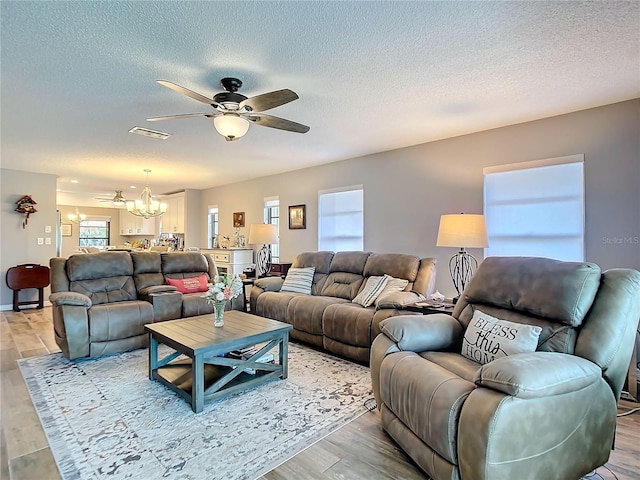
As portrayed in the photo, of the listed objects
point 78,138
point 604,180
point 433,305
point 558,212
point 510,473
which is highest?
point 78,138

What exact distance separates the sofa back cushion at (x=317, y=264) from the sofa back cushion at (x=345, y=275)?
0.24ft

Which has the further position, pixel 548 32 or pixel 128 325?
pixel 128 325

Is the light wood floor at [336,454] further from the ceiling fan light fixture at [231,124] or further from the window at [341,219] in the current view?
the window at [341,219]

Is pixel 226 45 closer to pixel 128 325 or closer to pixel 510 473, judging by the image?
pixel 510 473

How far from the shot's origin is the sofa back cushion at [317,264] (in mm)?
4676

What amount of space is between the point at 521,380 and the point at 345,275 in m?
3.07

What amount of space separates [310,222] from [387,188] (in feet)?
5.41

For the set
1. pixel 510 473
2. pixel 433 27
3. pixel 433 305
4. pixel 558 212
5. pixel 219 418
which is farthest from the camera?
pixel 558 212

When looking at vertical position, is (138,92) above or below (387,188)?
above

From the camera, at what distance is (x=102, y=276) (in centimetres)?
432

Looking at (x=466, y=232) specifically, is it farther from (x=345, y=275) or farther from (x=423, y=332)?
(x=345, y=275)

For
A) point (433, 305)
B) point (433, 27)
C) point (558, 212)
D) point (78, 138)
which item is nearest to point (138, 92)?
point (78, 138)

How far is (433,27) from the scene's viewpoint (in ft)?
6.73

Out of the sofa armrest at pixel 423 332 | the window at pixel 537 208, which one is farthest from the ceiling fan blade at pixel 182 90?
the window at pixel 537 208
